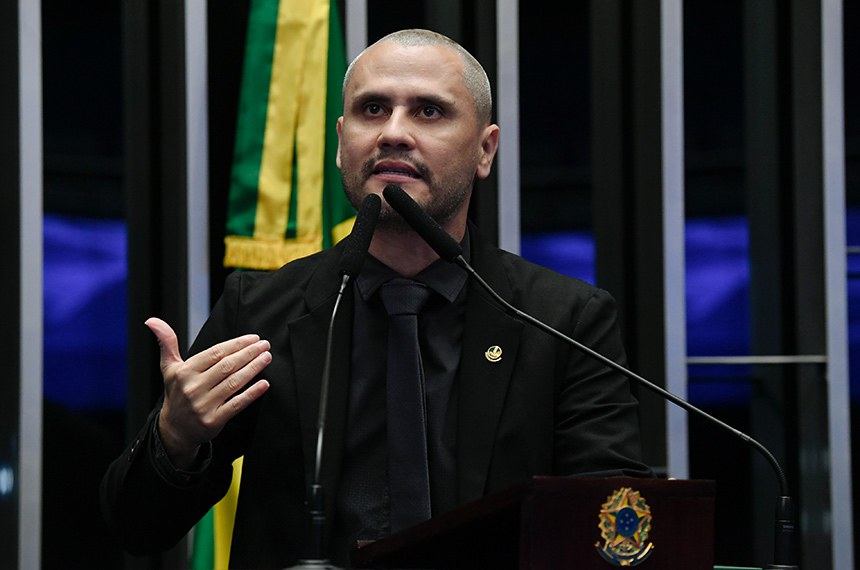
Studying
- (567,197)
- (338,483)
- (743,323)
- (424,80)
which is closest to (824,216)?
(743,323)

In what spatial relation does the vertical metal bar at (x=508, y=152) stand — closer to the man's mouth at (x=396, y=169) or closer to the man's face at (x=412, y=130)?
the man's face at (x=412, y=130)

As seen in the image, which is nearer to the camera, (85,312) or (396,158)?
(396,158)

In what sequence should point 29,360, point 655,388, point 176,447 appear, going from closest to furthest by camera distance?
point 655,388, point 176,447, point 29,360

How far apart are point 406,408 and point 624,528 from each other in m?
0.70

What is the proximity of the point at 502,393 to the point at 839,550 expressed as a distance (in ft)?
5.52

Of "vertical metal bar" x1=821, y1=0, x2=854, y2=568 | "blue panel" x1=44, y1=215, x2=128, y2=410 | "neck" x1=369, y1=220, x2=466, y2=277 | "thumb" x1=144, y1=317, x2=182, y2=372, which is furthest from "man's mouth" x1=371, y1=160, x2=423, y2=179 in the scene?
"vertical metal bar" x1=821, y1=0, x2=854, y2=568

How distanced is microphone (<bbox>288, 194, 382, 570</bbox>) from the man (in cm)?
30

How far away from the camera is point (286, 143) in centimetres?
303

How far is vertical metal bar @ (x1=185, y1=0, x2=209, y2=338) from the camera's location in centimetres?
323

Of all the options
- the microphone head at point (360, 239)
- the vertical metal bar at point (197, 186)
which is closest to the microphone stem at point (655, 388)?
the microphone head at point (360, 239)

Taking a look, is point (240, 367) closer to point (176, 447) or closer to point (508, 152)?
point (176, 447)

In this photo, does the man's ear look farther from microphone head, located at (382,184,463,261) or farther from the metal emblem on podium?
the metal emblem on podium

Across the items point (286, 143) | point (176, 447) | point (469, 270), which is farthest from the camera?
point (286, 143)

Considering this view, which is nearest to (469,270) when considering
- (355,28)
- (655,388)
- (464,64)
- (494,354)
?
(655,388)
